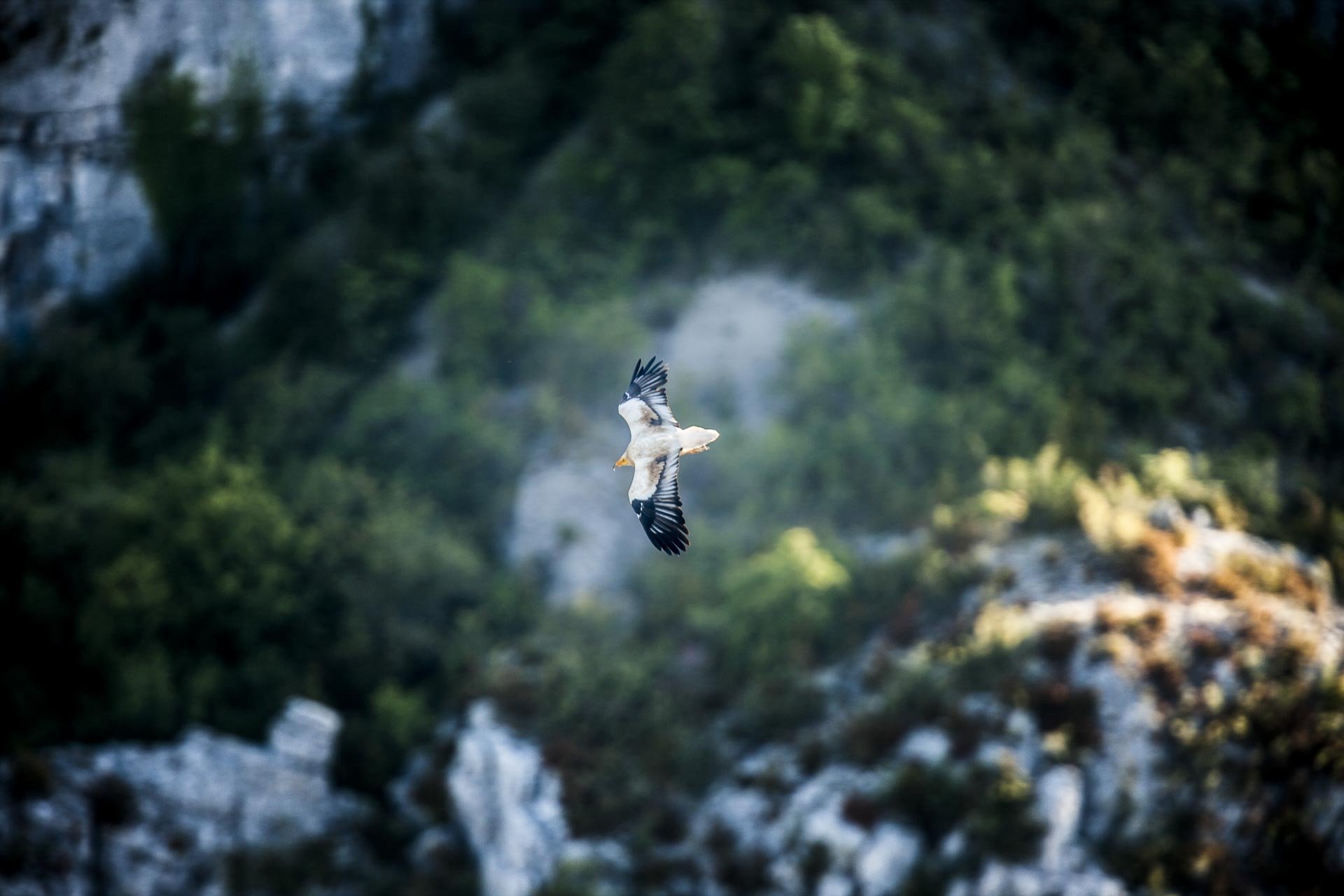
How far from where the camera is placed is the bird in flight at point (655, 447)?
714 inches

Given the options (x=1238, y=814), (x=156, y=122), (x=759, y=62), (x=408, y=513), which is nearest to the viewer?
(x=1238, y=814)

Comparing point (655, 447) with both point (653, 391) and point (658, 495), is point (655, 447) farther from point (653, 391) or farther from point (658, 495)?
point (653, 391)

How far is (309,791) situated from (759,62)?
82.3 feet

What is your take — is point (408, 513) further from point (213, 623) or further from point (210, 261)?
point (210, 261)

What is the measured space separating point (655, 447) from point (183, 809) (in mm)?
17435

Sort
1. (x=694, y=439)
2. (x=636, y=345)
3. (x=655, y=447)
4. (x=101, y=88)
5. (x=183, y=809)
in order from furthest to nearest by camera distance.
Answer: (x=101, y=88)
(x=636, y=345)
(x=183, y=809)
(x=655, y=447)
(x=694, y=439)

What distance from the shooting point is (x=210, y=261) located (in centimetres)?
4372

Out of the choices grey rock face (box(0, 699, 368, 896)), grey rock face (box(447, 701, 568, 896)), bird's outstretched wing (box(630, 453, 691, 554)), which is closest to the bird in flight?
bird's outstretched wing (box(630, 453, 691, 554))

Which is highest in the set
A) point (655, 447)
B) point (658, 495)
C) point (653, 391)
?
point (653, 391)

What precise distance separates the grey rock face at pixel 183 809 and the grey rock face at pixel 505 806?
2.78 meters

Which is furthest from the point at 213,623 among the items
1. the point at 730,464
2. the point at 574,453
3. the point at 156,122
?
the point at 156,122

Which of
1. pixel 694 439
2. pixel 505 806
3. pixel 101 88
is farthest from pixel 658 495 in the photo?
pixel 101 88

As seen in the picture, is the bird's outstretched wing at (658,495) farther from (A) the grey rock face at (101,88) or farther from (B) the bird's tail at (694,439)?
(A) the grey rock face at (101,88)

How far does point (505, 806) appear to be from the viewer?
2877 centimetres
